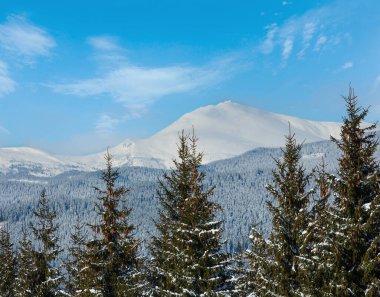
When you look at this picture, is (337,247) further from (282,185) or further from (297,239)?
(282,185)

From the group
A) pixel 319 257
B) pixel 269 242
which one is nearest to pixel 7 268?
pixel 269 242

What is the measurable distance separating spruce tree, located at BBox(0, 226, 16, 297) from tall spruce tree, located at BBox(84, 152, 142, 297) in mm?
15633

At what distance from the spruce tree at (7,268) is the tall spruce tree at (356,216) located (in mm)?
25809

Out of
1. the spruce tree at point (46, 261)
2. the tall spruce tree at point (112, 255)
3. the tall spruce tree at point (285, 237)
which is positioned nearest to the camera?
the tall spruce tree at point (285, 237)

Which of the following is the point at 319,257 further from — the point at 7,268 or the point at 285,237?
the point at 7,268

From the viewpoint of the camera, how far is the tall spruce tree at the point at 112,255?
18984mm

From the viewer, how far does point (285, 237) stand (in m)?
15.9

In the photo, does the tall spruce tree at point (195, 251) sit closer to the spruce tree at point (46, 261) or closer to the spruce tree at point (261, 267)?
the spruce tree at point (261, 267)

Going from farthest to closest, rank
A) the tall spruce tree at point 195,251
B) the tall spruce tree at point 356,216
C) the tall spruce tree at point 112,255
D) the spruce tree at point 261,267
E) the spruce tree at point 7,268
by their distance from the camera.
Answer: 1. the spruce tree at point 7,268
2. the tall spruce tree at point 112,255
3. the tall spruce tree at point 195,251
4. the spruce tree at point 261,267
5. the tall spruce tree at point 356,216

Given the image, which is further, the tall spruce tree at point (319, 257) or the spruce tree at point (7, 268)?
the spruce tree at point (7, 268)

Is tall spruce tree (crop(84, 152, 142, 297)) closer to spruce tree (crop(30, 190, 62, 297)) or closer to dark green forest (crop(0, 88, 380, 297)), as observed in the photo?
dark green forest (crop(0, 88, 380, 297))

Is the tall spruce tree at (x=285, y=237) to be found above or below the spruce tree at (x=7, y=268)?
above

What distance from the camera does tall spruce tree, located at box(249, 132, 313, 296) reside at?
1539 centimetres

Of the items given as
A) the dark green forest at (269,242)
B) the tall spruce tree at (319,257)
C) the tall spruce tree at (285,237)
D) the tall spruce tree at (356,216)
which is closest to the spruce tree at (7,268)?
the dark green forest at (269,242)
